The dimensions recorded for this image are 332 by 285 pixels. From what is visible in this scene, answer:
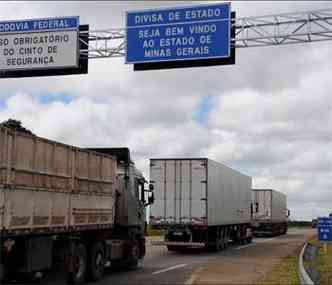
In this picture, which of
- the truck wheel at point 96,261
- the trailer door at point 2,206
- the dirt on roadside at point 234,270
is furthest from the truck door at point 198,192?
the trailer door at point 2,206

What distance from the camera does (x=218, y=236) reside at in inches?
1236

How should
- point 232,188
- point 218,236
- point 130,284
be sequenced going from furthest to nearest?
point 232,188
point 218,236
point 130,284

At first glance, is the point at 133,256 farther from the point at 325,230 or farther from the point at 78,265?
the point at 325,230

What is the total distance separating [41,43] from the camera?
22.5m

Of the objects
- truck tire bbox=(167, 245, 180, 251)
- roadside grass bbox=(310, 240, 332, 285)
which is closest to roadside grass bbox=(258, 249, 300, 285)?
roadside grass bbox=(310, 240, 332, 285)

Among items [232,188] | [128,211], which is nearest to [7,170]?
[128,211]

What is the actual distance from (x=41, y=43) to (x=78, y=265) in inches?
346

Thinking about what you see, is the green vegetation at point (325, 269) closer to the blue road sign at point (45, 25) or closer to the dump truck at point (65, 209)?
the dump truck at point (65, 209)

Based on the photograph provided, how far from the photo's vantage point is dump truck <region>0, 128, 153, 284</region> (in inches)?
523

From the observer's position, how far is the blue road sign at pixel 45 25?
22500 millimetres

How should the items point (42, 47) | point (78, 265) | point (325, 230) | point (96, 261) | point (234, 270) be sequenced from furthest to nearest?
point (325, 230) → point (42, 47) → point (234, 270) → point (96, 261) → point (78, 265)

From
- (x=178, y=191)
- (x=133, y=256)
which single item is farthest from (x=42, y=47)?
(x=178, y=191)

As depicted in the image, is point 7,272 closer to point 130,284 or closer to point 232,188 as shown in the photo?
point 130,284

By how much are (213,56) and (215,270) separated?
6.38 meters
